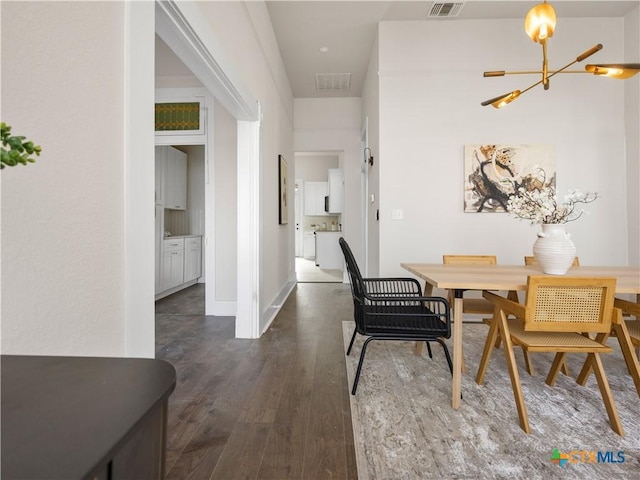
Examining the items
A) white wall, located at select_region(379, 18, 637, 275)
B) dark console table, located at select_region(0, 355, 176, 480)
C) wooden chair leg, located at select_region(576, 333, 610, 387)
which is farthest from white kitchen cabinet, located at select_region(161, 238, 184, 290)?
wooden chair leg, located at select_region(576, 333, 610, 387)

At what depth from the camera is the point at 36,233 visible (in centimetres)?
79

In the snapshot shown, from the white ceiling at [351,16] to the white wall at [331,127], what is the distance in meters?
1.16

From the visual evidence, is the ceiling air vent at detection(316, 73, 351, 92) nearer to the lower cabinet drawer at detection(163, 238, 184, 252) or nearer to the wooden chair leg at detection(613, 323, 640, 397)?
the lower cabinet drawer at detection(163, 238, 184, 252)

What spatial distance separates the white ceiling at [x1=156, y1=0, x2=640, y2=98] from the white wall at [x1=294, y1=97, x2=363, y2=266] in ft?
4.02

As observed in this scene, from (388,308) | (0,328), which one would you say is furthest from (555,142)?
(0,328)

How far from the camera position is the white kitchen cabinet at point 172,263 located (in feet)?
14.8

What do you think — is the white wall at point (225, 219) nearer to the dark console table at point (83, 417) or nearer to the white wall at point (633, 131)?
the dark console table at point (83, 417)

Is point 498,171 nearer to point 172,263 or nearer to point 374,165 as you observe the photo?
point 374,165

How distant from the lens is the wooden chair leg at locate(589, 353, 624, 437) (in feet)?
5.07

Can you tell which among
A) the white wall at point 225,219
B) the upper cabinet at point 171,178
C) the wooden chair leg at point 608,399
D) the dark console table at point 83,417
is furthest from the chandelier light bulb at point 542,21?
the upper cabinet at point 171,178

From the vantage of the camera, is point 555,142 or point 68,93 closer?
point 68,93

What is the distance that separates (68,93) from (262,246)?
2.21 metres

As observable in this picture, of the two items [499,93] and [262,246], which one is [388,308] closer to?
[262,246]

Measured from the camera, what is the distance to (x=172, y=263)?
4.73 m
